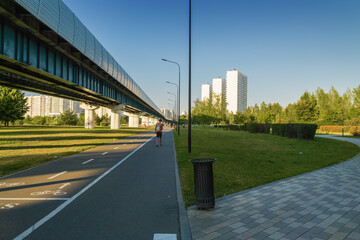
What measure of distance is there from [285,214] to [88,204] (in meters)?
4.08

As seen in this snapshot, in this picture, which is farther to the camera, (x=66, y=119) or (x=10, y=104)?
(x=66, y=119)

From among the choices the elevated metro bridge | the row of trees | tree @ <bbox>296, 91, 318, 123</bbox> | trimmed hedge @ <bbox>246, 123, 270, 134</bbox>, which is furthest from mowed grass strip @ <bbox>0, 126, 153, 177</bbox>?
tree @ <bbox>296, 91, 318, 123</bbox>

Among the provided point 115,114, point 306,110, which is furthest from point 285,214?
point 306,110

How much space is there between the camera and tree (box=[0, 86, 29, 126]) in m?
51.4

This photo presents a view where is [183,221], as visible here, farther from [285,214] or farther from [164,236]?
[285,214]

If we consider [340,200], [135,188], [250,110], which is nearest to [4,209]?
[135,188]

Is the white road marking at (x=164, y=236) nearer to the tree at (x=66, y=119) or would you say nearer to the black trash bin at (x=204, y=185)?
the black trash bin at (x=204, y=185)

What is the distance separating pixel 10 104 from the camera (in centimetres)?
5203

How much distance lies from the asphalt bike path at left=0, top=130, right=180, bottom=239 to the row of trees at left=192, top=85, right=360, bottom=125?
38.5 metres

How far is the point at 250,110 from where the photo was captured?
99438 mm

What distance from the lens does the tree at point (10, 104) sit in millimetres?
51438

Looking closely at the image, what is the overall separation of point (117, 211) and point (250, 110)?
100m

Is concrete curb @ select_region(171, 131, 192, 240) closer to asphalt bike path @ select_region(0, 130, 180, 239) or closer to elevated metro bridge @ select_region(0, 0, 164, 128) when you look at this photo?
asphalt bike path @ select_region(0, 130, 180, 239)

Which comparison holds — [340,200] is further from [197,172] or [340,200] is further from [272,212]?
[197,172]
